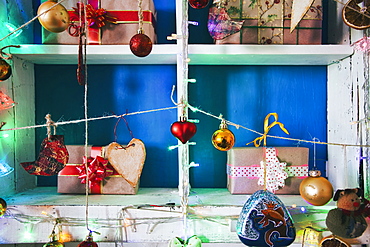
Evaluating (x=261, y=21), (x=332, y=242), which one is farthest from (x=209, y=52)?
(x=332, y=242)

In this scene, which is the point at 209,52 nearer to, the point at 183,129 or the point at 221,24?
the point at 221,24

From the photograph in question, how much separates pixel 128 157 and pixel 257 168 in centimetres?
43

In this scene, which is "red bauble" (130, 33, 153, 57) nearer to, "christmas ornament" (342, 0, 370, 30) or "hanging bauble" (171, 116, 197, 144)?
"hanging bauble" (171, 116, 197, 144)

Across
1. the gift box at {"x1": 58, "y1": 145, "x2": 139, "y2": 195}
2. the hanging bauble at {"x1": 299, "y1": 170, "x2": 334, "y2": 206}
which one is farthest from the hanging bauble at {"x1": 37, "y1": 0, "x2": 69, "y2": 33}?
the hanging bauble at {"x1": 299, "y1": 170, "x2": 334, "y2": 206}

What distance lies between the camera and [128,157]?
3.21 feet

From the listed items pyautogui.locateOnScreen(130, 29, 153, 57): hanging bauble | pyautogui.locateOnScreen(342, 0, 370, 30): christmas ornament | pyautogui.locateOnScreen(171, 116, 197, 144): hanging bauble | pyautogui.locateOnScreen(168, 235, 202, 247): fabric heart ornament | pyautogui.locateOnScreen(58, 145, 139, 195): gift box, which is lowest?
pyautogui.locateOnScreen(168, 235, 202, 247): fabric heart ornament

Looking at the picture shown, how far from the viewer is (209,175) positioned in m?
1.18

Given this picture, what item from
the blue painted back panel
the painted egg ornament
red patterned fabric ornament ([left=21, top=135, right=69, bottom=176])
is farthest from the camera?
the blue painted back panel

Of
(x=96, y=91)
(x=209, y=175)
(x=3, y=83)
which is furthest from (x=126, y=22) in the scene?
(x=209, y=175)

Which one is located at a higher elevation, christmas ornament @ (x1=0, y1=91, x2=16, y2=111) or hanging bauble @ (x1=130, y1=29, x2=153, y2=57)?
hanging bauble @ (x1=130, y1=29, x2=153, y2=57)

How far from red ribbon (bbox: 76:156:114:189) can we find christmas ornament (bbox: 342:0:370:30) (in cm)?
82

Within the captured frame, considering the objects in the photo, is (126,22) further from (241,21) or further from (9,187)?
(9,187)

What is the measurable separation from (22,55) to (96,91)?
→ 0.91ft

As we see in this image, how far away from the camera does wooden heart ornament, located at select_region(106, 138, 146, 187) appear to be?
3.20 ft
